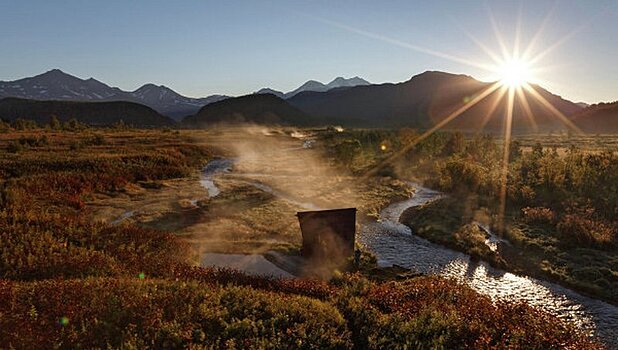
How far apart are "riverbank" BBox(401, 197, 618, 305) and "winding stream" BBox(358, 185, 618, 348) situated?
0.59 m

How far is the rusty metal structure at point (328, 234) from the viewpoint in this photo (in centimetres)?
1967

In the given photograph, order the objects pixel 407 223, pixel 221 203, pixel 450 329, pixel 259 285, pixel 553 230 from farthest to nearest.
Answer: pixel 221 203 < pixel 407 223 < pixel 553 230 < pixel 259 285 < pixel 450 329

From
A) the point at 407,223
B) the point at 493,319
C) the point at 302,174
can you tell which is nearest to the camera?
the point at 493,319

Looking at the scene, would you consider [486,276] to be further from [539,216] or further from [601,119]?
[601,119]

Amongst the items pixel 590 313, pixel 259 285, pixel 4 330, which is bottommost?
pixel 590 313

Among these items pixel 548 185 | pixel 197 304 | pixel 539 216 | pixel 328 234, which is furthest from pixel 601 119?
pixel 197 304

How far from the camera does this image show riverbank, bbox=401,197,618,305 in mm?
18109

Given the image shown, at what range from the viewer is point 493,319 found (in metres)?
12.5

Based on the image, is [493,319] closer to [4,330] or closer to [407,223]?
[4,330]

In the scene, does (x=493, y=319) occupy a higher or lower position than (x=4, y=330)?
lower

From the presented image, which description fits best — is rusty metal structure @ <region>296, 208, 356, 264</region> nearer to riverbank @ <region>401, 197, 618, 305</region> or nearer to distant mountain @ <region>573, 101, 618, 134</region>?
riverbank @ <region>401, 197, 618, 305</region>

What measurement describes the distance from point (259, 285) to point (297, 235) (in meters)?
9.39

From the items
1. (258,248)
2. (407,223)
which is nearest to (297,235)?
(258,248)

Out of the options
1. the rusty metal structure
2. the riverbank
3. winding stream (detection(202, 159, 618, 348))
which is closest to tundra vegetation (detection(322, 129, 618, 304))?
the riverbank
